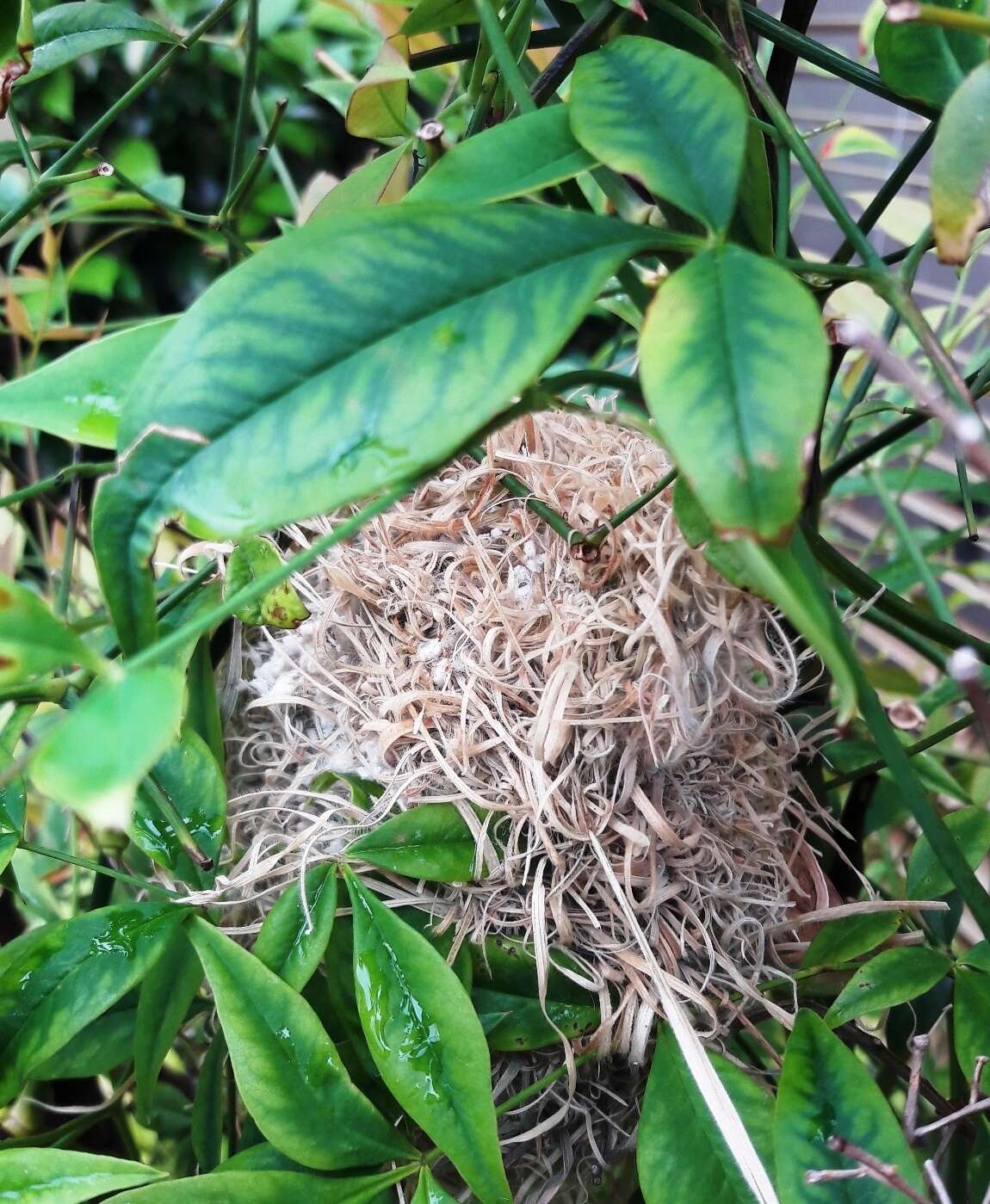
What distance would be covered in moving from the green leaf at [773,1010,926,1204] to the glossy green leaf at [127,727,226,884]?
0.22 meters

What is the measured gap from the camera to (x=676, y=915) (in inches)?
14.4

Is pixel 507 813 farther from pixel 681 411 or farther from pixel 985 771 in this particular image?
pixel 985 771

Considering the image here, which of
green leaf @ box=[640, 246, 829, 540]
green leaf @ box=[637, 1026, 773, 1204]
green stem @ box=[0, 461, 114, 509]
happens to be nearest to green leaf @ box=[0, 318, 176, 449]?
green stem @ box=[0, 461, 114, 509]

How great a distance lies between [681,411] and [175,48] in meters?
0.29

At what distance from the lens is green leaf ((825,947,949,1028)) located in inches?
12.5

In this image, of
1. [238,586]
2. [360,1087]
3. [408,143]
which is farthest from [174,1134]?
[408,143]

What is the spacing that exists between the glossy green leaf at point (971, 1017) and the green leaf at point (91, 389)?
336mm

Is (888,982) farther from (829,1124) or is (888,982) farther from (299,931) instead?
(299,931)

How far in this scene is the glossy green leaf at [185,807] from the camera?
0.35m

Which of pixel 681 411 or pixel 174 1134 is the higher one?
pixel 681 411

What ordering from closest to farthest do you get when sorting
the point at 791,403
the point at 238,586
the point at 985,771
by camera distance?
the point at 791,403 < the point at 238,586 < the point at 985,771

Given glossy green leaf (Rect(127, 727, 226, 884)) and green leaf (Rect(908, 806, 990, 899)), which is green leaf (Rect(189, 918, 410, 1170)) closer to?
glossy green leaf (Rect(127, 727, 226, 884))

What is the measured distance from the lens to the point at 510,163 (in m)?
0.24

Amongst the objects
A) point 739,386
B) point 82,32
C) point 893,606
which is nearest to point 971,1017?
point 893,606
